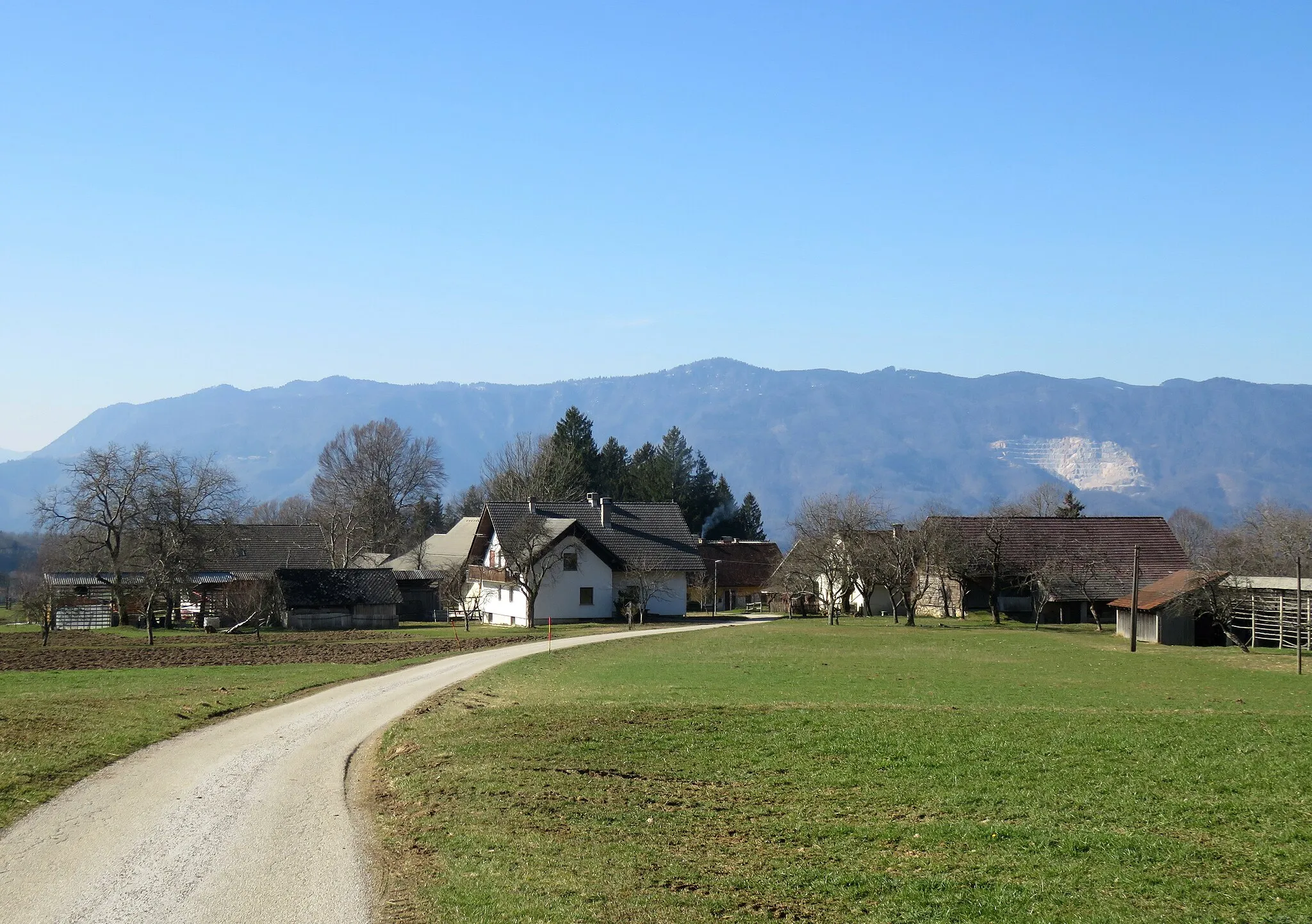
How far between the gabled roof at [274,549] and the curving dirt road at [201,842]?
65.5 m

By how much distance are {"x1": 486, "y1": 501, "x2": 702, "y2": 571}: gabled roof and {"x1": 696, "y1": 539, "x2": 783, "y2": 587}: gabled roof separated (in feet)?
63.4

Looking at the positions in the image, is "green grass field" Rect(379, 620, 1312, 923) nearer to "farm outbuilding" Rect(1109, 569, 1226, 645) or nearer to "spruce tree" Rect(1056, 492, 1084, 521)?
"farm outbuilding" Rect(1109, 569, 1226, 645)

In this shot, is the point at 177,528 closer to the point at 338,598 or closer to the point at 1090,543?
the point at 338,598

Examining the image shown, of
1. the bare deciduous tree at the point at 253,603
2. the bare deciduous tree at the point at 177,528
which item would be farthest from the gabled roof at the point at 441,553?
the bare deciduous tree at the point at 253,603

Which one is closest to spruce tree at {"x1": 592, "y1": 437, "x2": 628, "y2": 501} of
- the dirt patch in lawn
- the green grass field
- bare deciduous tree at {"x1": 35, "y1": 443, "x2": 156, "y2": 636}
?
bare deciduous tree at {"x1": 35, "y1": 443, "x2": 156, "y2": 636}

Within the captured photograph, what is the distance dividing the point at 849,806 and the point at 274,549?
265 ft

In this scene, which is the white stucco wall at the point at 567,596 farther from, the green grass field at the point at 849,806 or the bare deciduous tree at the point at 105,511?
the green grass field at the point at 849,806

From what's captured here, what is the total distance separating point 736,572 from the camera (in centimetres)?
10444

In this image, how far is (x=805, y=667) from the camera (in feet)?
119

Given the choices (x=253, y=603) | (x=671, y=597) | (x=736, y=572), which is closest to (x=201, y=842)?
(x=253, y=603)

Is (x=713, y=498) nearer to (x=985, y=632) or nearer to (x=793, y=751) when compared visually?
(x=985, y=632)

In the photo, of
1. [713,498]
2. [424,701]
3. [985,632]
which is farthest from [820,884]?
[713,498]

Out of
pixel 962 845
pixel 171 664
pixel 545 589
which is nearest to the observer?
pixel 962 845

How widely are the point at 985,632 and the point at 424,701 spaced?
40707 millimetres
